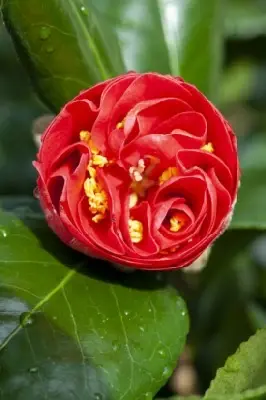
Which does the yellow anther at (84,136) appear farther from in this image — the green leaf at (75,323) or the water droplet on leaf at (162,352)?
the water droplet on leaf at (162,352)

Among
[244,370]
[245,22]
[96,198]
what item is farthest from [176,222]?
[245,22]

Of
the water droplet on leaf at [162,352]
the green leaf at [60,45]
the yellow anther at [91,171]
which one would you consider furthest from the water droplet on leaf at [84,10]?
the water droplet on leaf at [162,352]

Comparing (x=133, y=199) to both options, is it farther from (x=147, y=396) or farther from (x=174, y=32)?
(x=174, y=32)

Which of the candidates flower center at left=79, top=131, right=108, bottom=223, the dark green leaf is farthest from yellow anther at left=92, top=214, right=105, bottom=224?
the dark green leaf

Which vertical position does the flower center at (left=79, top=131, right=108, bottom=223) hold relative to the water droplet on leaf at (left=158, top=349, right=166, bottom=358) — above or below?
above

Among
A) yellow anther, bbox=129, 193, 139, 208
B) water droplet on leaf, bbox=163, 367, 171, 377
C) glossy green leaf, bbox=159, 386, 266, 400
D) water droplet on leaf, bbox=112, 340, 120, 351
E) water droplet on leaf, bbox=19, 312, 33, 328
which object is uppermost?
yellow anther, bbox=129, 193, 139, 208

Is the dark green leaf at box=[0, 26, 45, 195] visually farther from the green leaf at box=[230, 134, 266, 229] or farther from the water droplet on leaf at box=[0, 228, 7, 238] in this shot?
the water droplet on leaf at box=[0, 228, 7, 238]
